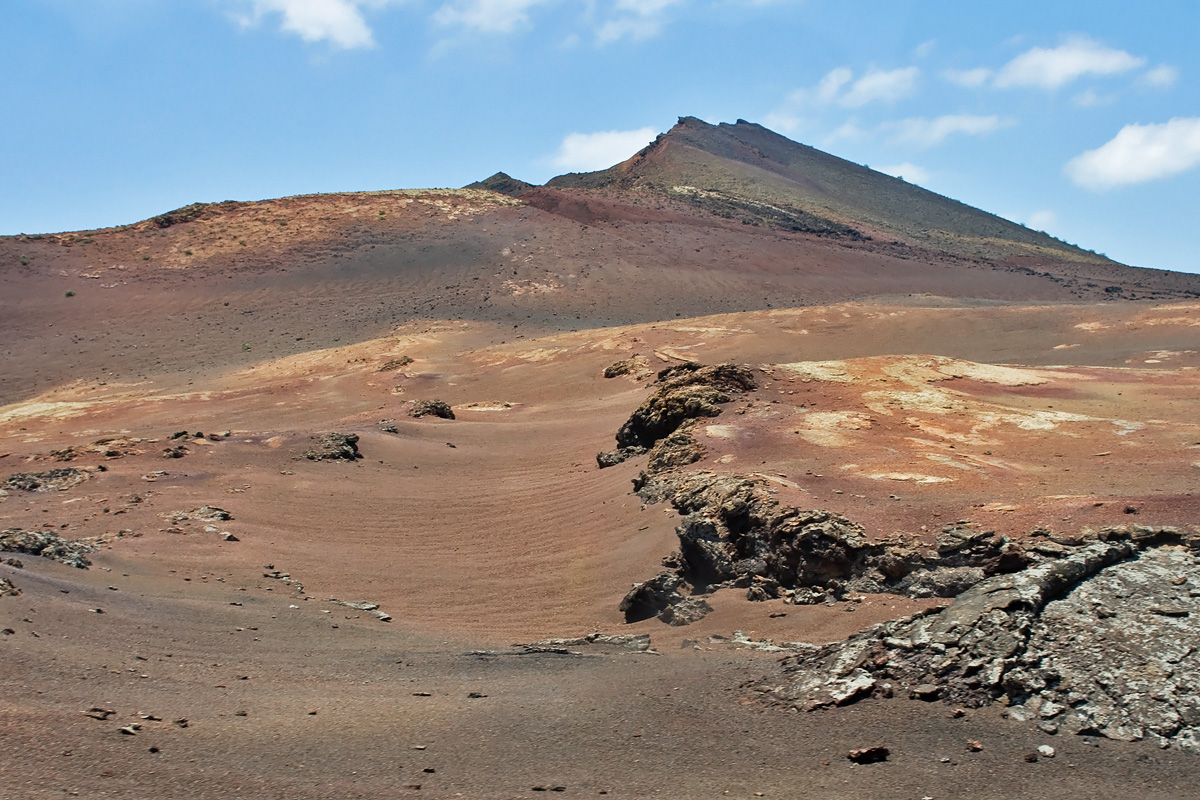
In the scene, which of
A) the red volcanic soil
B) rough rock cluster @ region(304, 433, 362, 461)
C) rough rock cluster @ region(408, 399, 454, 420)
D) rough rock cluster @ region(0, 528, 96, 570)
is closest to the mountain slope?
the red volcanic soil

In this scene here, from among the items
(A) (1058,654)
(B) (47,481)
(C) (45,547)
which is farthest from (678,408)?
(A) (1058,654)

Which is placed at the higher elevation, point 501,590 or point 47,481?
point 47,481

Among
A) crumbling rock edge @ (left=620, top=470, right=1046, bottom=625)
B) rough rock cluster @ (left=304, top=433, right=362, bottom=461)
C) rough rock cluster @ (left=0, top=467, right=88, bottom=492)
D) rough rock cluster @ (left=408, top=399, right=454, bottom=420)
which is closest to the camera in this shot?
crumbling rock edge @ (left=620, top=470, right=1046, bottom=625)

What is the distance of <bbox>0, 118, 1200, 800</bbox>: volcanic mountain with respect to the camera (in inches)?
200

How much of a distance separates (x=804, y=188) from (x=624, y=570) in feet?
226

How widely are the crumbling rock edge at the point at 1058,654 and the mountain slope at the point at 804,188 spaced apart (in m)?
56.1

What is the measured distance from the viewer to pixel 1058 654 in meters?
5.64

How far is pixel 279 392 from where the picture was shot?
88.7 ft

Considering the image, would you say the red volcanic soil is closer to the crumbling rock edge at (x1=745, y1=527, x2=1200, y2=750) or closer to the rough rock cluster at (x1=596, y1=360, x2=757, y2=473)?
the crumbling rock edge at (x1=745, y1=527, x2=1200, y2=750)

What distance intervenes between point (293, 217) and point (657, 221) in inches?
790

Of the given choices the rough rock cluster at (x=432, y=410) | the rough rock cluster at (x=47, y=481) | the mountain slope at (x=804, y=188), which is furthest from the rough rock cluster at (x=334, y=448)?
the mountain slope at (x=804, y=188)

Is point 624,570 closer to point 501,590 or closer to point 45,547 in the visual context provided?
point 501,590

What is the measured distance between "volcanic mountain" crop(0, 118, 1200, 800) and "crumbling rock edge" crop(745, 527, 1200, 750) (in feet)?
0.07

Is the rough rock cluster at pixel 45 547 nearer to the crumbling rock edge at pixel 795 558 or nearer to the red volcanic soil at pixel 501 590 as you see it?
the red volcanic soil at pixel 501 590
